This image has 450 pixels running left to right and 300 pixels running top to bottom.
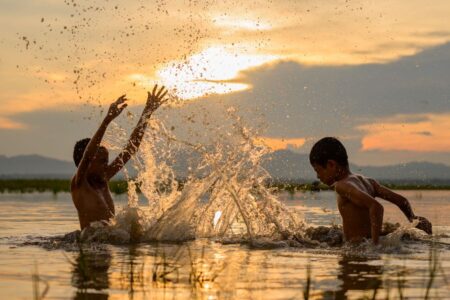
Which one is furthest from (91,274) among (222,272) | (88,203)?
(88,203)

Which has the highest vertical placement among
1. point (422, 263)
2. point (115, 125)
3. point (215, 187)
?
point (115, 125)

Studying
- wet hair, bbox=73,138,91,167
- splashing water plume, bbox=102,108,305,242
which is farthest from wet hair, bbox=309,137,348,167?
wet hair, bbox=73,138,91,167

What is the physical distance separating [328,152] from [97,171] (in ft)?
10.7

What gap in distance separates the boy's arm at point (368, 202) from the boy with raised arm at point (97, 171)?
2976 mm

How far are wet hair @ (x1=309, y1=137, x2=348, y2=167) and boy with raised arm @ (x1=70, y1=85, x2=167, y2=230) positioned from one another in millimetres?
2466

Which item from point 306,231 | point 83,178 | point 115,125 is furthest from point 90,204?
point 306,231

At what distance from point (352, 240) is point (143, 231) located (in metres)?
2.81

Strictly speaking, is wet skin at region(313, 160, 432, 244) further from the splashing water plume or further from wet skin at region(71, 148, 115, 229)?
wet skin at region(71, 148, 115, 229)

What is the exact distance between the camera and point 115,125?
11.7 m

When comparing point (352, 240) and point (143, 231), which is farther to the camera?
point (143, 231)

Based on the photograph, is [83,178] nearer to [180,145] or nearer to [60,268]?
[180,145]

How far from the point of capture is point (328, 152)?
31.6 feet

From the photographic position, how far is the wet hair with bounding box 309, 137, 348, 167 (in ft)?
31.6

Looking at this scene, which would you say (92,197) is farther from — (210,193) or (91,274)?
(91,274)
